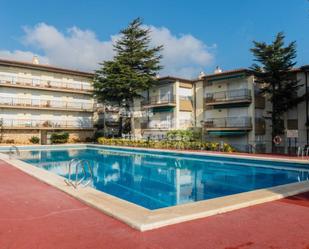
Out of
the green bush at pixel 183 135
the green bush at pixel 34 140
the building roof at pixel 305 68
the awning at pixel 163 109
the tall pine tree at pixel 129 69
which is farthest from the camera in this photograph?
the green bush at pixel 34 140

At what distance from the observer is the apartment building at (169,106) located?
3456 centimetres

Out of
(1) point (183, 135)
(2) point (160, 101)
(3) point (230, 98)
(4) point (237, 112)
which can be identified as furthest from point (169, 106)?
(4) point (237, 112)

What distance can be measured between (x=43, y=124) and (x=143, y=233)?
36.3 meters

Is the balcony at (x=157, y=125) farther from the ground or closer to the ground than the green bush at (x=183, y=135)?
farther from the ground

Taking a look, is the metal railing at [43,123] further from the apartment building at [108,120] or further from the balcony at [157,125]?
the balcony at [157,125]

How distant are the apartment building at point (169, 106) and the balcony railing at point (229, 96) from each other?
10.7ft

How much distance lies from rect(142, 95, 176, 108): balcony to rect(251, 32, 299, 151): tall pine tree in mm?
10839

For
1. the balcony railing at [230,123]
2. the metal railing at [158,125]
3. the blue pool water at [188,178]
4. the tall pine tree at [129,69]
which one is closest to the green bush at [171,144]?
the balcony railing at [230,123]

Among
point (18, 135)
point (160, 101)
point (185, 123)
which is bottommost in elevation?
point (18, 135)

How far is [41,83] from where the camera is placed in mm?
39281

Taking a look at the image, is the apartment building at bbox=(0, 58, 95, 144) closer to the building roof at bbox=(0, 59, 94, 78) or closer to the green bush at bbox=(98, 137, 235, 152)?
the building roof at bbox=(0, 59, 94, 78)

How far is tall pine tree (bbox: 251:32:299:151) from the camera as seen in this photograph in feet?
83.5

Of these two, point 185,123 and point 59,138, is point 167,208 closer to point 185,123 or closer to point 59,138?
point 185,123

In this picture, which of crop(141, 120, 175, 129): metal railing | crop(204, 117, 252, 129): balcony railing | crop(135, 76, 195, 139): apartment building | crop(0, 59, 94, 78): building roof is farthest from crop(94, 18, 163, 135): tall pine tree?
crop(204, 117, 252, 129): balcony railing
